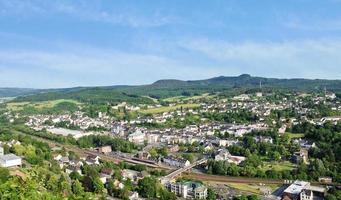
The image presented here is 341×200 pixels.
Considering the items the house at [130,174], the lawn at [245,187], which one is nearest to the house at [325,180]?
the lawn at [245,187]

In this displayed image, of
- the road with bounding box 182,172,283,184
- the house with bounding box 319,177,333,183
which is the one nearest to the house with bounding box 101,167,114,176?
the road with bounding box 182,172,283,184

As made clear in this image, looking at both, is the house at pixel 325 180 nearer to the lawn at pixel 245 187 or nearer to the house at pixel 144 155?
the lawn at pixel 245 187

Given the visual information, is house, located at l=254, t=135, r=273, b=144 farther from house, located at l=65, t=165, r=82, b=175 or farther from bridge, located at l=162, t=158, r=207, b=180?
house, located at l=65, t=165, r=82, b=175

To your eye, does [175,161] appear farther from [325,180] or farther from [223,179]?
[325,180]

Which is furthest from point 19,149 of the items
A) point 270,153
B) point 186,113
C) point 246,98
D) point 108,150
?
point 246,98

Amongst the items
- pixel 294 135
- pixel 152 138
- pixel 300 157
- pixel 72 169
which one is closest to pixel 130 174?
pixel 72 169
